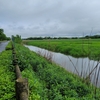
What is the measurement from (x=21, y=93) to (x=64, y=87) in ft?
10.9

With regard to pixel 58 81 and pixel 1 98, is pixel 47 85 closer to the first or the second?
pixel 58 81

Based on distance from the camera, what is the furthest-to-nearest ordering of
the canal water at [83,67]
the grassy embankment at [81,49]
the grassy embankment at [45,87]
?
the grassy embankment at [81,49], the canal water at [83,67], the grassy embankment at [45,87]

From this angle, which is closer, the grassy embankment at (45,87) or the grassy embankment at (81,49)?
the grassy embankment at (45,87)

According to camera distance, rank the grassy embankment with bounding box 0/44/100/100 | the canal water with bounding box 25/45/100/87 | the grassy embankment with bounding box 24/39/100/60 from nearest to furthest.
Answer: the grassy embankment with bounding box 0/44/100/100 → the canal water with bounding box 25/45/100/87 → the grassy embankment with bounding box 24/39/100/60

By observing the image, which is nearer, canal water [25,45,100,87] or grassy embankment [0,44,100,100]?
grassy embankment [0,44,100,100]

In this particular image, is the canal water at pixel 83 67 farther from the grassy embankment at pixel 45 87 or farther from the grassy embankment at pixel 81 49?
the grassy embankment at pixel 45 87

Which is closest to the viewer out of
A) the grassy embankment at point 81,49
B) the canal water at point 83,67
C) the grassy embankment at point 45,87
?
the grassy embankment at point 45,87

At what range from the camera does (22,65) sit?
6668 millimetres

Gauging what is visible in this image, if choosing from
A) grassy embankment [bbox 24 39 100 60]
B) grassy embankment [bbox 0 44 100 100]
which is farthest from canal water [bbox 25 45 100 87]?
grassy embankment [bbox 0 44 100 100]

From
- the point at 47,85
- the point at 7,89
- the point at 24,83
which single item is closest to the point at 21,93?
the point at 24,83

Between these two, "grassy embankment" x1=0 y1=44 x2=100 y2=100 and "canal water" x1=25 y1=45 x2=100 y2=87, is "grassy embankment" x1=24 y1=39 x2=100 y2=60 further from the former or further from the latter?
"grassy embankment" x1=0 y1=44 x2=100 y2=100

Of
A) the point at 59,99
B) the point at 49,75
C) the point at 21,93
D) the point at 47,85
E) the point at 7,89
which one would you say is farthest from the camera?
the point at 49,75

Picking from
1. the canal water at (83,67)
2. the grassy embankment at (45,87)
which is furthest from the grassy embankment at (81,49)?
the grassy embankment at (45,87)

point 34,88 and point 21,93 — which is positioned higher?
point 21,93
